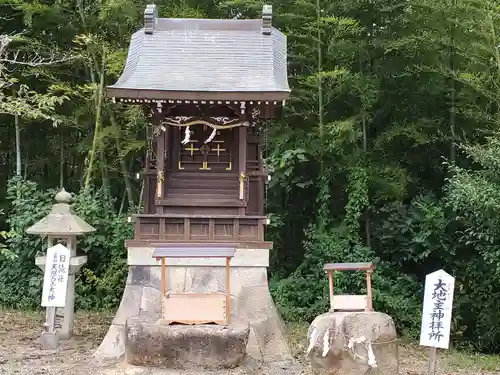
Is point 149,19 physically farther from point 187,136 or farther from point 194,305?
point 194,305

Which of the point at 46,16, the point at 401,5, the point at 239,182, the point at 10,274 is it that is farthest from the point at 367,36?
the point at 10,274

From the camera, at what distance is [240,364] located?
641 cm

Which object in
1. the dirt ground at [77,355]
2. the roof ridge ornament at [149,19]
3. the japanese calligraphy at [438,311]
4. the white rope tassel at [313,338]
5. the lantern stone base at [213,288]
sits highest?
the roof ridge ornament at [149,19]

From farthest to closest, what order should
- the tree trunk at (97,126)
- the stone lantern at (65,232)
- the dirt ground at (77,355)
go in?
the tree trunk at (97,126) → the stone lantern at (65,232) → the dirt ground at (77,355)

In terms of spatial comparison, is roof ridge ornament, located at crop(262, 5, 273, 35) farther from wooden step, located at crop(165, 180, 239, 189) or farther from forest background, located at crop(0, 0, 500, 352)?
wooden step, located at crop(165, 180, 239, 189)

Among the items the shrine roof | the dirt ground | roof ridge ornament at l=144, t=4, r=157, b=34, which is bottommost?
the dirt ground

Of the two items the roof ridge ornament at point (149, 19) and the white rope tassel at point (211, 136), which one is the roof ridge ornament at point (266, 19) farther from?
the white rope tassel at point (211, 136)

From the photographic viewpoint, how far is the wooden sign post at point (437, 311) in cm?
527

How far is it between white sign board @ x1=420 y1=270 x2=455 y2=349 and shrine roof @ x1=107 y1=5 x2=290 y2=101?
130 inches

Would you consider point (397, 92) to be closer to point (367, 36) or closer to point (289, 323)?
point (367, 36)

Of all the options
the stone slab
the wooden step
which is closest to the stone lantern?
the stone slab

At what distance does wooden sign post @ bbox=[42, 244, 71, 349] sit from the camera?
7.50m

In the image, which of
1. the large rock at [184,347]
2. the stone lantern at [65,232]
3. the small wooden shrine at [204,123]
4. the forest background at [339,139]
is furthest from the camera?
the forest background at [339,139]

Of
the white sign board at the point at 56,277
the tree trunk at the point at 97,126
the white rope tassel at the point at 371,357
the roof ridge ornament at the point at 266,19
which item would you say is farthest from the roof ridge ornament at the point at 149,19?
the white rope tassel at the point at 371,357
